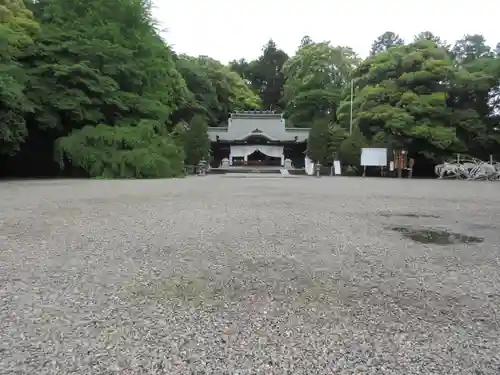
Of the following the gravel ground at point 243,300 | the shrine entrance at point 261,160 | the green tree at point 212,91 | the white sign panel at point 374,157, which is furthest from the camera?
the shrine entrance at point 261,160

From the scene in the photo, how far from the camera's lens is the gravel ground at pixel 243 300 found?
1.66 metres

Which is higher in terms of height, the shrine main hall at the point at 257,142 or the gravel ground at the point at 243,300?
the shrine main hall at the point at 257,142

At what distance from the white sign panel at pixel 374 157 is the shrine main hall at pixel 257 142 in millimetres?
9228

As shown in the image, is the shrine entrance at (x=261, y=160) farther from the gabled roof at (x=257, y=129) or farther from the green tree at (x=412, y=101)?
the green tree at (x=412, y=101)

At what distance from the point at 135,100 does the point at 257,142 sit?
13.5 m

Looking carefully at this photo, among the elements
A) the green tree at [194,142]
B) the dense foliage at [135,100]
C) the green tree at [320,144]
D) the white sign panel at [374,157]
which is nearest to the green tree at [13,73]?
the dense foliage at [135,100]

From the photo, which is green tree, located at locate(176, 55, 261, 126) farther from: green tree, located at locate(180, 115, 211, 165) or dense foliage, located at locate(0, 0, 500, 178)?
green tree, located at locate(180, 115, 211, 165)

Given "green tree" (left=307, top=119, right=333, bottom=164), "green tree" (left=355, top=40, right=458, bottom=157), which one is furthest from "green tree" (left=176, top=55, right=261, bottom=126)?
"green tree" (left=355, top=40, right=458, bottom=157)

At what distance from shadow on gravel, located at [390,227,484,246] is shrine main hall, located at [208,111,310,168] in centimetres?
2370

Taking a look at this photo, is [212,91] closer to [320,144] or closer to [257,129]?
[257,129]

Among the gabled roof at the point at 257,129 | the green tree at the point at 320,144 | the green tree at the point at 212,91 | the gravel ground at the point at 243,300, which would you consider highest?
the green tree at the point at 212,91

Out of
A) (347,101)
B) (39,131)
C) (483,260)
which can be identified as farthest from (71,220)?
(347,101)

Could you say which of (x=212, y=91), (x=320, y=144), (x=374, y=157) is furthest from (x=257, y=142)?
(x=374, y=157)

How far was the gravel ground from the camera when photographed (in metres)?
1.66
